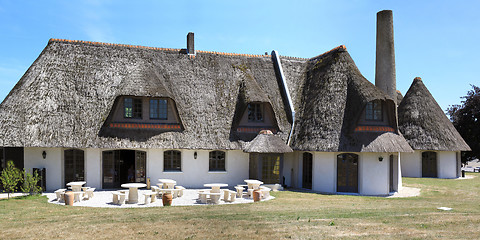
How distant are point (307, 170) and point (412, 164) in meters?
13.5

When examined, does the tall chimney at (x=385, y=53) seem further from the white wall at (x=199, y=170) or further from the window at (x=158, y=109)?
the window at (x=158, y=109)

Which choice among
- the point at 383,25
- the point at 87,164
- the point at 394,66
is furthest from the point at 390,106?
the point at 87,164

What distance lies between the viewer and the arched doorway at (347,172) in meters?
20.5

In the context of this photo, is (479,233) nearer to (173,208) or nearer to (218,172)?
(173,208)

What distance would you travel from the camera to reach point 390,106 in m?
21.1

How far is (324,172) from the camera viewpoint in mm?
20828

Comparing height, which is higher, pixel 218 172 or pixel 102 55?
pixel 102 55

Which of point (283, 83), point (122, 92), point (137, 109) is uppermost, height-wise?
point (283, 83)

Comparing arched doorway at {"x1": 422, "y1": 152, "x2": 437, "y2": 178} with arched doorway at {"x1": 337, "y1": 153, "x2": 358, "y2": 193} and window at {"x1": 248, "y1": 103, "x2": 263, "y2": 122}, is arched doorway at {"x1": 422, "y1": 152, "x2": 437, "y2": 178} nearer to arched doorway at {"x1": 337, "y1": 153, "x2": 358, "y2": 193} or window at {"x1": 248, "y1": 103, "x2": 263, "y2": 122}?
arched doorway at {"x1": 337, "y1": 153, "x2": 358, "y2": 193}

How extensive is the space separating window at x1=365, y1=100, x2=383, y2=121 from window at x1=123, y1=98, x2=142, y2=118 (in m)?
12.4

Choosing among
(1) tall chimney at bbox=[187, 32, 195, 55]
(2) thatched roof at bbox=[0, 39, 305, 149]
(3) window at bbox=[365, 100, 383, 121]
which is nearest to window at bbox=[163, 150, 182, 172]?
(2) thatched roof at bbox=[0, 39, 305, 149]

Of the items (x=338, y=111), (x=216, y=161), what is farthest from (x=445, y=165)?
(x=216, y=161)

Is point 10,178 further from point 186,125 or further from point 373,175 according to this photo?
point 373,175

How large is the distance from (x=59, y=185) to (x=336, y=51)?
17.5 meters
